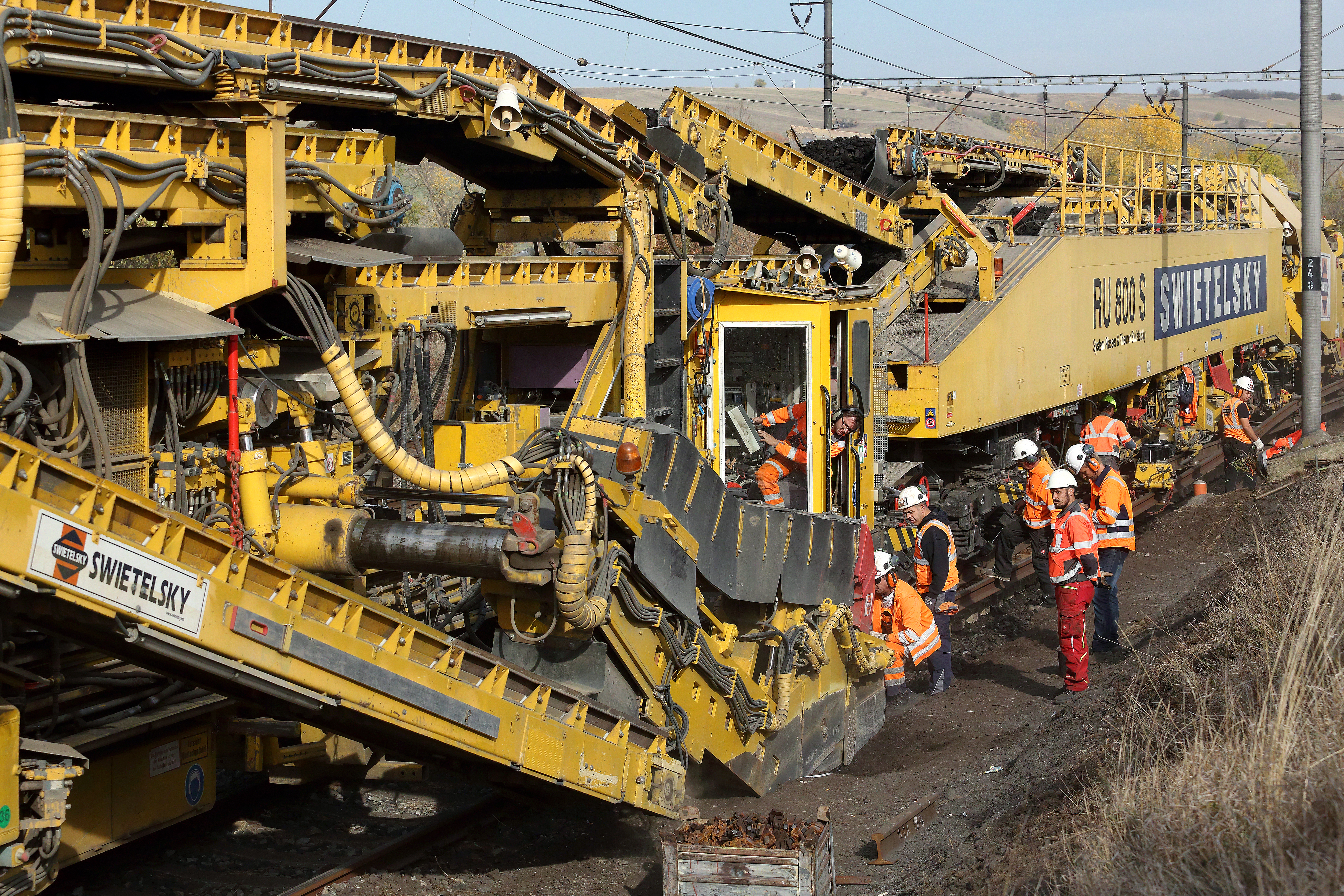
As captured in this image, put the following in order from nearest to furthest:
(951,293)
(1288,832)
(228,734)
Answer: (1288,832) → (228,734) → (951,293)

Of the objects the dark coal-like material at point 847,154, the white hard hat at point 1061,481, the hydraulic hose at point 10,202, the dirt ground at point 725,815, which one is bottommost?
the dirt ground at point 725,815

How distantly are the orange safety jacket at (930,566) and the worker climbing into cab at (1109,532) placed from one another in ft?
3.90

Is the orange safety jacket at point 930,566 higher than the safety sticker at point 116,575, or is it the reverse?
the safety sticker at point 116,575

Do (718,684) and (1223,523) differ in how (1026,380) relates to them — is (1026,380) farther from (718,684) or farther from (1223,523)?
(718,684)

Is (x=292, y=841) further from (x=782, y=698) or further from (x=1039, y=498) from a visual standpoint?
(x=1039, y=498)

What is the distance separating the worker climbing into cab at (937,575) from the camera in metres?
10.2

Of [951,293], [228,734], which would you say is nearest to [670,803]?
[228,734]

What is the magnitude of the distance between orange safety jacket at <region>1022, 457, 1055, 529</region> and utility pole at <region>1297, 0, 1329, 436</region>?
5.89 m

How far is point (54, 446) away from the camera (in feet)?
15.6

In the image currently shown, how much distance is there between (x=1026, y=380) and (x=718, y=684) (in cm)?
712

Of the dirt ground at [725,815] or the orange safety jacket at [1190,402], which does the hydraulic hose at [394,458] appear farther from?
the orange safety jacket at [1190,402]

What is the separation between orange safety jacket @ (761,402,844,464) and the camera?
915 cm

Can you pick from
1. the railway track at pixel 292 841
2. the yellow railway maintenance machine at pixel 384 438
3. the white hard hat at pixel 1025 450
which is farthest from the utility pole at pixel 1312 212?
the railway track at pixel 292 841

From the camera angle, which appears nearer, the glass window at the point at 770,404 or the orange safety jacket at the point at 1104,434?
the glass window at the point at 770,404
